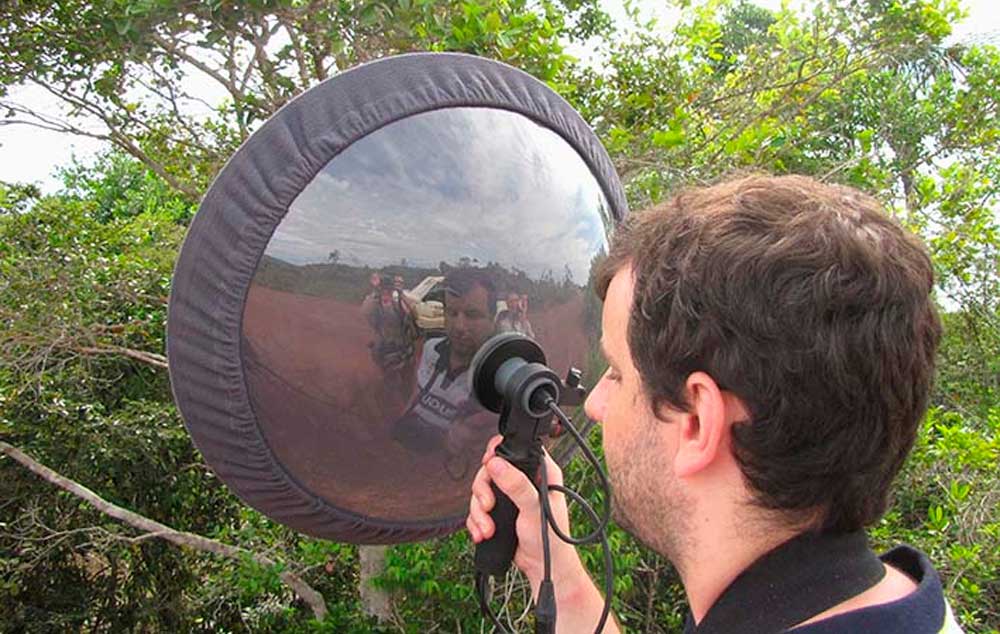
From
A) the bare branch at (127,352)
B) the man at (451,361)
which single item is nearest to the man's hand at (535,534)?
the man at (451,361)

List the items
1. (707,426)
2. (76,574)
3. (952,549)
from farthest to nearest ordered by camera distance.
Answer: (76,574) → (952,549) → (707,426)

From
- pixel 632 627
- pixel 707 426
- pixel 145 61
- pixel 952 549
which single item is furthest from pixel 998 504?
pixel 145 61

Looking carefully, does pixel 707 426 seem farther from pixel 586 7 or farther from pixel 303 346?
pixel 586 7

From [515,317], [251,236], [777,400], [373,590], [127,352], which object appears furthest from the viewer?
[127,352]

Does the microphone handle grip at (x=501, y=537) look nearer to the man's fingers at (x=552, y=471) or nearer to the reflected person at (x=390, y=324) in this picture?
the man's fingers at (x=552, y=471)

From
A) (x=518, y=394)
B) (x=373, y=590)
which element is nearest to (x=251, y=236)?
(x=518, y=394)

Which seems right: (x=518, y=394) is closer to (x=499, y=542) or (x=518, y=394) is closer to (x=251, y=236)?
(x=499, y=542)

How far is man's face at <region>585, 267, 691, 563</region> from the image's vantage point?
1131 mm

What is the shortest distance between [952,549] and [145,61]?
3870 millimetres

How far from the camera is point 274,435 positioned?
1.19 m

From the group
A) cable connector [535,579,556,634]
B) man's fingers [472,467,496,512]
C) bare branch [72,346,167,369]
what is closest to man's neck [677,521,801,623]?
cable connector [535,579,556,634]

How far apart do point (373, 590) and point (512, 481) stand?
9.81 ft

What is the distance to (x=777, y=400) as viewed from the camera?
1018mm

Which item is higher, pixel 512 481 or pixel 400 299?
pixel 400 299
